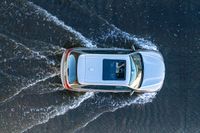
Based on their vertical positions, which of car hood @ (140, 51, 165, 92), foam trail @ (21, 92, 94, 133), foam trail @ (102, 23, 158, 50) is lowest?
foam trail @ (21, 92, 94, 133)

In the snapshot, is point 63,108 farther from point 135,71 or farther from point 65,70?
point 135,71

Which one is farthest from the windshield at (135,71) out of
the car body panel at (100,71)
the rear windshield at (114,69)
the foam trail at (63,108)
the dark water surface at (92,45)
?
the foam trail at (63,108)

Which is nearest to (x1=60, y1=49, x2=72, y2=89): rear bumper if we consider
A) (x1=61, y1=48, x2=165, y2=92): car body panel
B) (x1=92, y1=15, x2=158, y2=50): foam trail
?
(x1=61, y1=48, x2=165, y2=92): car body panel

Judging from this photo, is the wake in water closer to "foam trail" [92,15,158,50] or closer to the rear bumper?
"foam trail" [92,15,158,50]

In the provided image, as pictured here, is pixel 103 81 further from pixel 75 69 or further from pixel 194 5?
pixel 194 5

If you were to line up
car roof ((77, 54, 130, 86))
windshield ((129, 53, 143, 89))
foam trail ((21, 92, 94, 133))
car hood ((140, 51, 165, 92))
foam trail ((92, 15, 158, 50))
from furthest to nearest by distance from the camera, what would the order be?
foam trail ((92, 15, 158, 50)) < foam trail ((21, 92, 94, 133)) < car hood ((140, 51, 165, 92)) < windshield ((129, 53, 143, 89)) < car roof ((77, 54, 130, 86))

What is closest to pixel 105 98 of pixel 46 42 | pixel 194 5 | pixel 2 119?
pixel 46 42
